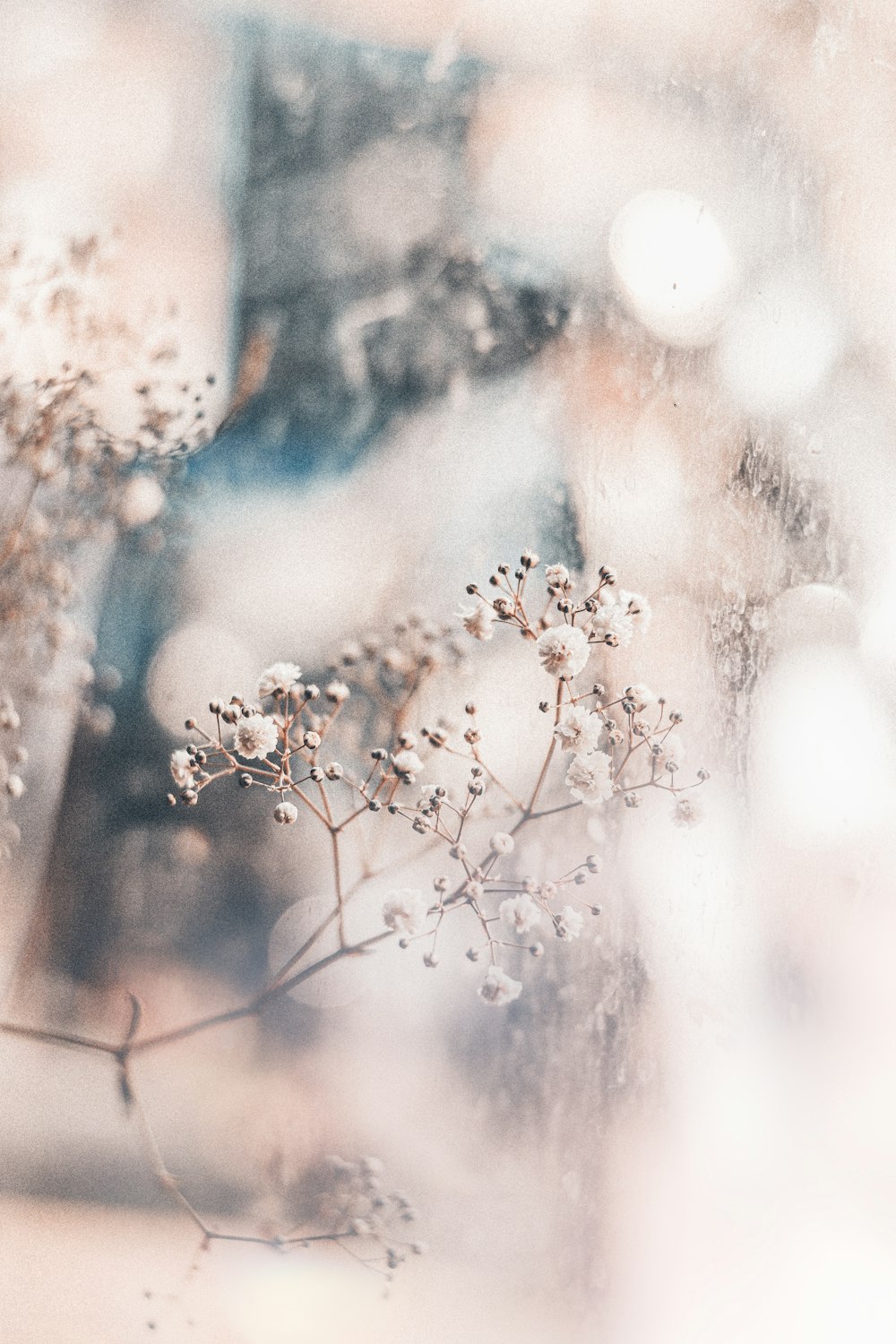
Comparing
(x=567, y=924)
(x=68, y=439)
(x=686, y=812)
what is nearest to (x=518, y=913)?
(x=567, y=924)

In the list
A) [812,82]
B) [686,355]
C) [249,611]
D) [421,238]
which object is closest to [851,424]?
[686,355]

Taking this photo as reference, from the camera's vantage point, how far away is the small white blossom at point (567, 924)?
0.59 meters

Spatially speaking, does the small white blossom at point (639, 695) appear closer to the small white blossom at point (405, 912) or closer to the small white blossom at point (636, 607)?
the small white blossom at point (636, 607)

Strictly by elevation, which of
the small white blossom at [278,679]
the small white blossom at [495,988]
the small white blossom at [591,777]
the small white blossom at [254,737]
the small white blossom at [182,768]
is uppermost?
the small white blossom at [278,679]

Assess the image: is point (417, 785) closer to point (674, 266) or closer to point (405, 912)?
point (405, 912)

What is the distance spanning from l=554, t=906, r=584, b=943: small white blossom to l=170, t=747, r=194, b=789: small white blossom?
241mm

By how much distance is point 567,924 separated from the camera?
59cm

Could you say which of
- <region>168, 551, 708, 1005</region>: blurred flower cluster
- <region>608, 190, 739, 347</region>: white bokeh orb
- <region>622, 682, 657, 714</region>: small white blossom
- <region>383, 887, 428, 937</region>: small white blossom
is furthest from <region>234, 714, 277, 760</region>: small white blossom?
<region>608, 190, 739, 347</region>: white bokeh orb

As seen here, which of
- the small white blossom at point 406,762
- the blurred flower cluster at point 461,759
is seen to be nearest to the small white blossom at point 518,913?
the blurred flower cluster at point 461,759

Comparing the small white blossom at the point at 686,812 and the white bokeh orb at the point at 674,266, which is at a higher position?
the white bokeh orb at the point at 674,266

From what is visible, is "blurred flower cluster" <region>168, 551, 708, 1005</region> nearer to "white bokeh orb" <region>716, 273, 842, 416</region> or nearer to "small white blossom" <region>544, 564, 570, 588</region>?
"small white blossom" <region>544, 564, 570, 588</region>

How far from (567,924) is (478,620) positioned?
0.20 m

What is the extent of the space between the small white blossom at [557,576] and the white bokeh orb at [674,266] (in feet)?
0.68

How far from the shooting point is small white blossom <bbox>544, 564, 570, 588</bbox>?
59cm
